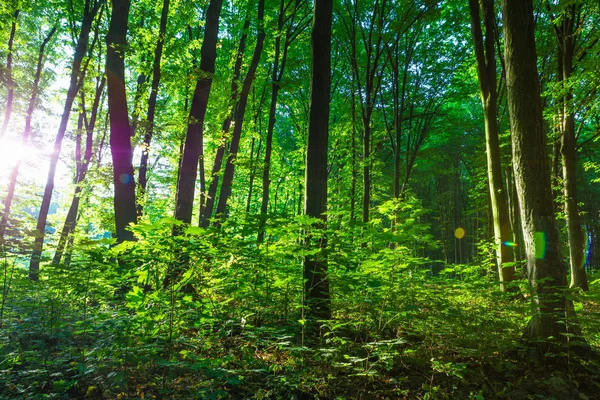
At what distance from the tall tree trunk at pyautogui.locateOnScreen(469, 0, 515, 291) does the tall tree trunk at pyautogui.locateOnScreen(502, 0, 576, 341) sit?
2763mm

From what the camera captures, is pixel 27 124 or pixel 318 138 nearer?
pixel 318 138

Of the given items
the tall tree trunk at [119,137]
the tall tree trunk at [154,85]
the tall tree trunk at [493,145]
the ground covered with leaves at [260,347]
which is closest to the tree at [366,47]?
the tall tree trunk at [493,145]

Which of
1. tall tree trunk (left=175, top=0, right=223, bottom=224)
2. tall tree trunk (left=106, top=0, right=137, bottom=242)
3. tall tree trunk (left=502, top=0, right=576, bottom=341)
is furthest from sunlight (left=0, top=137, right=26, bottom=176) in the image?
tall tree trunk (left=502, top=0, right=576, bottom=341)

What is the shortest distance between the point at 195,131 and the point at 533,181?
20.4 feet

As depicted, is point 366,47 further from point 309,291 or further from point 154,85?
point 309,291

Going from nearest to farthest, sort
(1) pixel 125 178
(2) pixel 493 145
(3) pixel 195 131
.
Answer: (1) pixel 125 178, (3) pixel 195 131, (2) pixel 493 145

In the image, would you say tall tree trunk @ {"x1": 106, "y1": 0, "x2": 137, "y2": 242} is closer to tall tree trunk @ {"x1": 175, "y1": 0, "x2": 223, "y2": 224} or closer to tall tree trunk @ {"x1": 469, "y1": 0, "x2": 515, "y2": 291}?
tall tree trunk @ {"x1": 175, "y1": 0, "x2": 223, "y2": 224}

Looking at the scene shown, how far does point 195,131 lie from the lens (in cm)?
682

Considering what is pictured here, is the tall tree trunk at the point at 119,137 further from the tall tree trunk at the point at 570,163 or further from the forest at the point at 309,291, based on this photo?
the tall tree trunk at the point at 570,163

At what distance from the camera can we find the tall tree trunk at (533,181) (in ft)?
12.8

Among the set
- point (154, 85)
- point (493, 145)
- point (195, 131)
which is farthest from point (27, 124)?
point (493, 145)

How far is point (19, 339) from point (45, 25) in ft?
58.7

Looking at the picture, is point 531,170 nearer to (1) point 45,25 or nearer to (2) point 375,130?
(2) point 375,130

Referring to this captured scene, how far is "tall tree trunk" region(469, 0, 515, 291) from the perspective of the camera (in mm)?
6766
